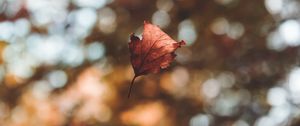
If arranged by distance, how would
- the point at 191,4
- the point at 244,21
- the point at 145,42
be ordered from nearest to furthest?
the point at 145,42, the point at 191,4, the point at 244,21

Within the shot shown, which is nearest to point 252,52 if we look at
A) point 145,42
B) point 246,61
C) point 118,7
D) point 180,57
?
point 246,61

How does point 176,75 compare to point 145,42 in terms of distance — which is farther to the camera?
point 176,75

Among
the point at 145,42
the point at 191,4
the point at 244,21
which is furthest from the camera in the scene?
the point at 244,21

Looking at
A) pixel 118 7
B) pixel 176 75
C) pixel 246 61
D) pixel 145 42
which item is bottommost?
pixel 145 42

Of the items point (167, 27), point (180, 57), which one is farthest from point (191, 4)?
point (180, 57)

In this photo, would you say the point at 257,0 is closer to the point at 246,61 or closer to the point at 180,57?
the point at 246,61

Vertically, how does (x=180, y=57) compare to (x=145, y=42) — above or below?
above
